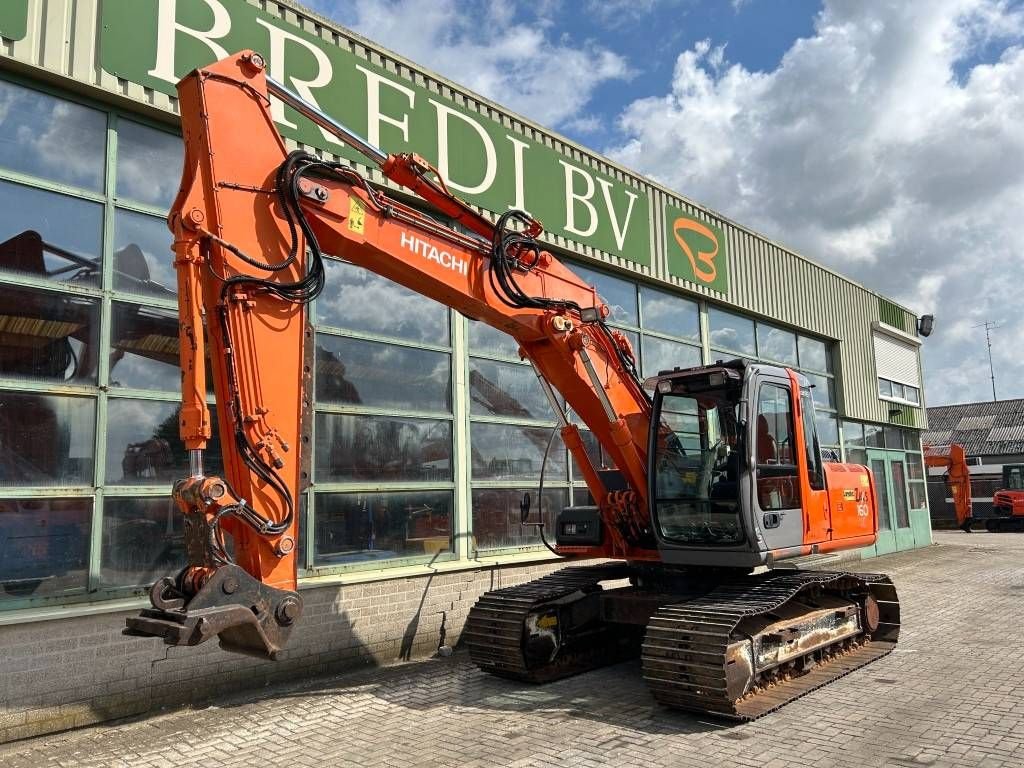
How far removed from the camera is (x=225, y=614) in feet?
12.9

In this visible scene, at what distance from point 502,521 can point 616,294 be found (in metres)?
4.09

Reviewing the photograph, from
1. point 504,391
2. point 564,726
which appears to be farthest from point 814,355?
point 564,726

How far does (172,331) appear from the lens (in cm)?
704

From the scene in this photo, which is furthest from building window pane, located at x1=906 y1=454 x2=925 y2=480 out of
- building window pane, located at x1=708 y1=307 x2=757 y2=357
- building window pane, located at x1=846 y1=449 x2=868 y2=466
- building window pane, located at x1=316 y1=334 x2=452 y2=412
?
building window pane, located at x1=316 y1=334 x2=452 y2=412

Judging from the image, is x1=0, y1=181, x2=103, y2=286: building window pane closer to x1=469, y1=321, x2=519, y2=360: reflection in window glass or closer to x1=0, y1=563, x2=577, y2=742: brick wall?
x1=0, y1=563, x2=577, y2=742: brick wall

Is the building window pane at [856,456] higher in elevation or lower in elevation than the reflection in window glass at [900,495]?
higher

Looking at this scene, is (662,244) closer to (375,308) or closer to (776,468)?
(375,308)

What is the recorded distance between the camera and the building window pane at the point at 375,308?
8.27 meters

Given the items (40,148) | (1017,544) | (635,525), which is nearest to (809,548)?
(635,525)

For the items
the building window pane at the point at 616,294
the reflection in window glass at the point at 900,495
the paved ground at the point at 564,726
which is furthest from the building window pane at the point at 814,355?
the paved ground at the point at 564,726

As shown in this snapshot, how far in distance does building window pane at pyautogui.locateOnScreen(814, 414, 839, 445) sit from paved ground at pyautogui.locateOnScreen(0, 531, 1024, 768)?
352 inches

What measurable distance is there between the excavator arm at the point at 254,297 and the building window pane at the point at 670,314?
6.55m

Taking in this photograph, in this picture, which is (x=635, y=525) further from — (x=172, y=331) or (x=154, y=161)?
(x=154, y=161)

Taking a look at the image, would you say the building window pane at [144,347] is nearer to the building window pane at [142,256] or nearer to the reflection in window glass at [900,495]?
the building window pane at [142,256]
